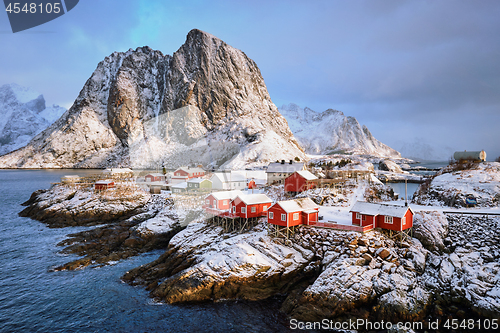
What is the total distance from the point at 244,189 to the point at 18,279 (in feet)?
125

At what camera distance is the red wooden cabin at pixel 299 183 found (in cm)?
4372

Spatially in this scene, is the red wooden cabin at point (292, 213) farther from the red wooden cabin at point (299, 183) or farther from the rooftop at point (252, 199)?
the red wooden cabin at point (299, 183)

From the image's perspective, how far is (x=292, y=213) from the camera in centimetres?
2850

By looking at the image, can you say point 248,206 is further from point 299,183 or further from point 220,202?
point 299,183

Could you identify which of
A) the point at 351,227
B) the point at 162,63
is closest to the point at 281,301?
the point at 351,227

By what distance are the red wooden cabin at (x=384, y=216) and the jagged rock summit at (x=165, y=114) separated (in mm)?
94670

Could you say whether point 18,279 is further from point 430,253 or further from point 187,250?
point 430,253

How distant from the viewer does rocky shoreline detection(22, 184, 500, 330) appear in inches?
778

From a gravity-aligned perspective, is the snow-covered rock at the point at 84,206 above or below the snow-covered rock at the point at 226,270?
above

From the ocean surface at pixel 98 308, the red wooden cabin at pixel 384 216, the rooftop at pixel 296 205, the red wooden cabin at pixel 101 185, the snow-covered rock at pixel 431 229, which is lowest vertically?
the ocean surface at pixel 98 308

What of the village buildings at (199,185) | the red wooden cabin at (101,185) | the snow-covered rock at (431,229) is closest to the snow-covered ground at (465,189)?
the snow-covered rock at (431,229)

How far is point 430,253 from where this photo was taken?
2564cm

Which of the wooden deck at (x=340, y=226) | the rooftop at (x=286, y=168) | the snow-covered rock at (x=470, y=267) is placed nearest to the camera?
the snow-covered rock at (x=470, y=267)

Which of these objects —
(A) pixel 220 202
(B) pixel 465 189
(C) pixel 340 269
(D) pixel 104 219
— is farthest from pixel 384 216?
(D) pixel 104 219
